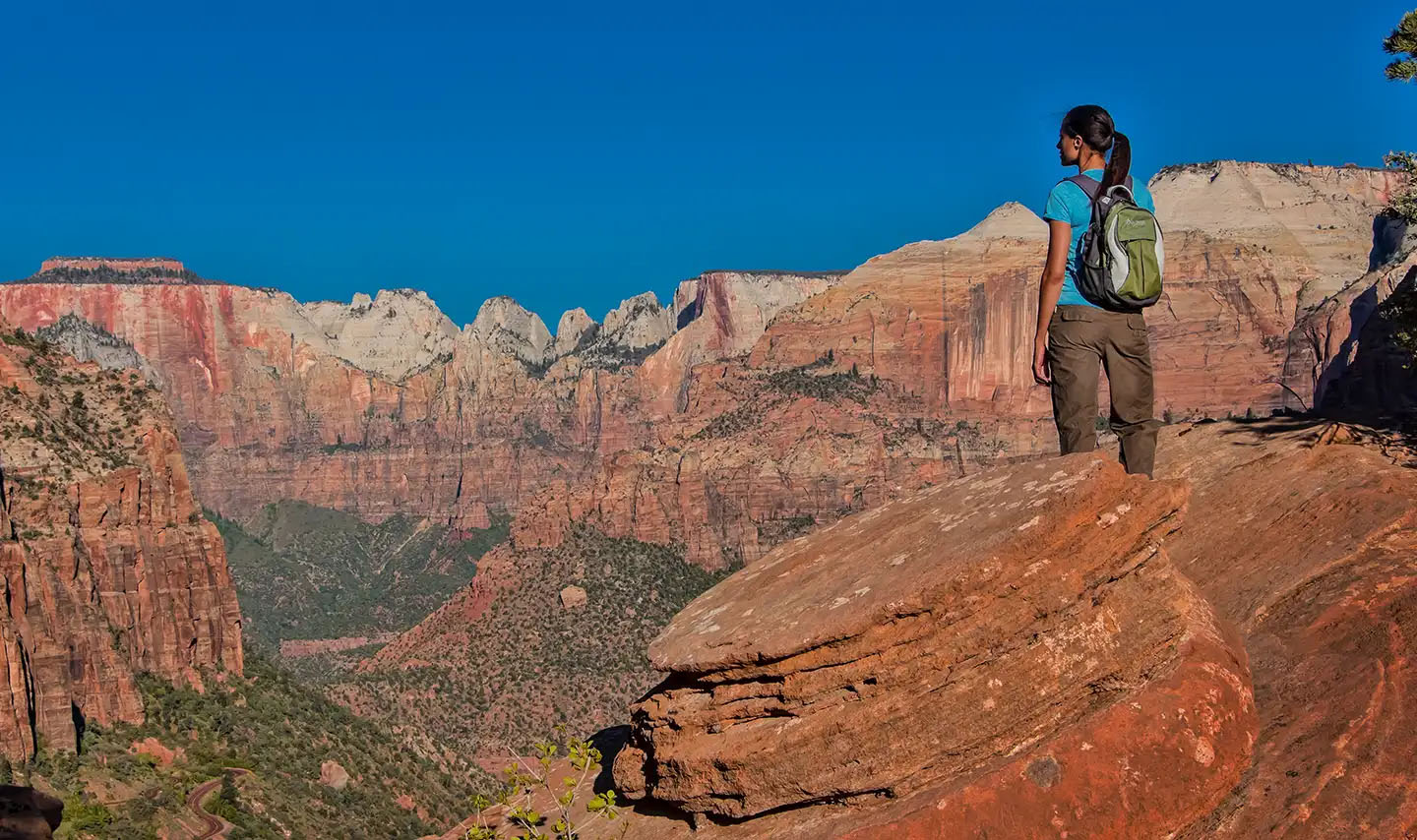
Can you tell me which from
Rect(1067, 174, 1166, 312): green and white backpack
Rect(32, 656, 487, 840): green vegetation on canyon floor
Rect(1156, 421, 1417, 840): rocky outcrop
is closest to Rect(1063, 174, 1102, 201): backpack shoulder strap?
Rect(1067, 174, 1166, 312): green and white backpack

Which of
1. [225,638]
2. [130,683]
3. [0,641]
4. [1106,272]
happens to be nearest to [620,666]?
[225,638]

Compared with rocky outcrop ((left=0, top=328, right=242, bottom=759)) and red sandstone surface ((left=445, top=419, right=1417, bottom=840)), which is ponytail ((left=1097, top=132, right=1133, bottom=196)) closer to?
red sandstone surface ((left=445, top=419, right=1417, bottom=840))

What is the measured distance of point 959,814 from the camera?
13.7 metres

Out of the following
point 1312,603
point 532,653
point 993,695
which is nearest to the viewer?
point 993,695

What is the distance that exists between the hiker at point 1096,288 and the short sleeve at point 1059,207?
1 cm

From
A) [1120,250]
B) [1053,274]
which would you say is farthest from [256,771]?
[1120,250]

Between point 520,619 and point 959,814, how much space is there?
361ft

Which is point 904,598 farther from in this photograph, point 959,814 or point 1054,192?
point 1054,192

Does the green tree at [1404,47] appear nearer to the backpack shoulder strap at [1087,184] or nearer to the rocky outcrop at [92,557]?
the backpack shoulder strap at [1087,184]

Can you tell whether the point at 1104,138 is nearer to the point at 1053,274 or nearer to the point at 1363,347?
the point at 1053,274

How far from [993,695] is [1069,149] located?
20.4ft

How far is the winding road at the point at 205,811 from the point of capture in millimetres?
54688

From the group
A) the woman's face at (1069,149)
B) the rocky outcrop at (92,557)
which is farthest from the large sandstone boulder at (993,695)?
the rocky outcrop at (92,557)

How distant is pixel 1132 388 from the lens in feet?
54.8
